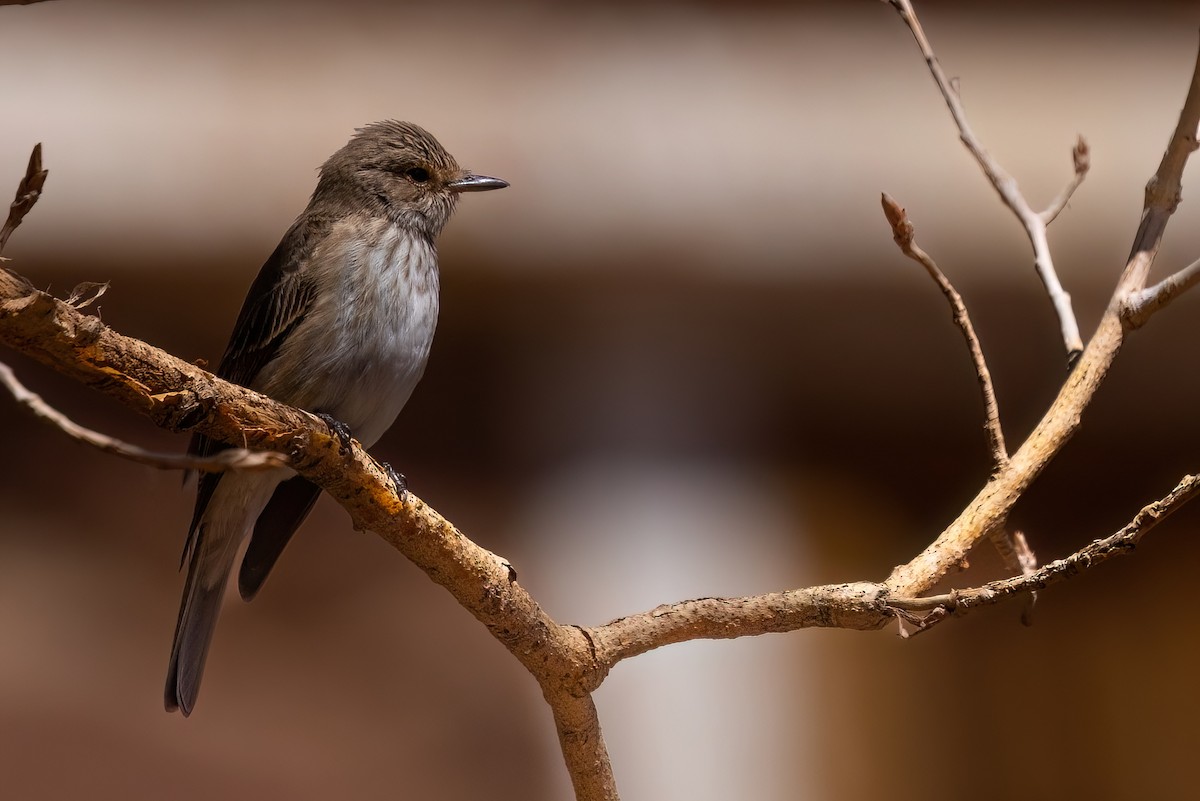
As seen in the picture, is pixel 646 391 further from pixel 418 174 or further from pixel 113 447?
pixel 113 447

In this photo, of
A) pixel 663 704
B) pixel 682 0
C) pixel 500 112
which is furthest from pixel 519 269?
pixel 663 704

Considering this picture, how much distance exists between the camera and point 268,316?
7.38 feet

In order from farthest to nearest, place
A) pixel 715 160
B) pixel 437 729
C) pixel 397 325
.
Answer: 1. pixel 715 160
2. pixel 437 729
3. pixel 397 325

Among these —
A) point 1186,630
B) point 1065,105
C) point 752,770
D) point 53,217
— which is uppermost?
point 1065,105

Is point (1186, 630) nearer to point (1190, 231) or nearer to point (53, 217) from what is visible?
point (1190, 231)

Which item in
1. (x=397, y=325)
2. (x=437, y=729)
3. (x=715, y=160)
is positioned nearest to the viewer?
(x=397, y=325)

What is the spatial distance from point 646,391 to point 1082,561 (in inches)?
136

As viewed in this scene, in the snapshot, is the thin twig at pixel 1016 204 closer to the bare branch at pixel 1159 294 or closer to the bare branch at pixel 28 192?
the bare branch at pixel 1159 294

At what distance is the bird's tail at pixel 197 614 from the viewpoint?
2178mm

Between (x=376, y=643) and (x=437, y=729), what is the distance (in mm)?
348

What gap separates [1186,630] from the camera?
14.4 feet

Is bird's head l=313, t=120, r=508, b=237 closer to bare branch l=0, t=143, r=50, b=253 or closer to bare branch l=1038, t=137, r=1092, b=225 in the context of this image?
bare branch l=1038, t=137, r=1092, b=225

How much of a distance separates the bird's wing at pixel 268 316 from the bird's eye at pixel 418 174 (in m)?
0.24

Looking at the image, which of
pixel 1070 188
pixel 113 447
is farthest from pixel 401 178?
pixel 113 447
